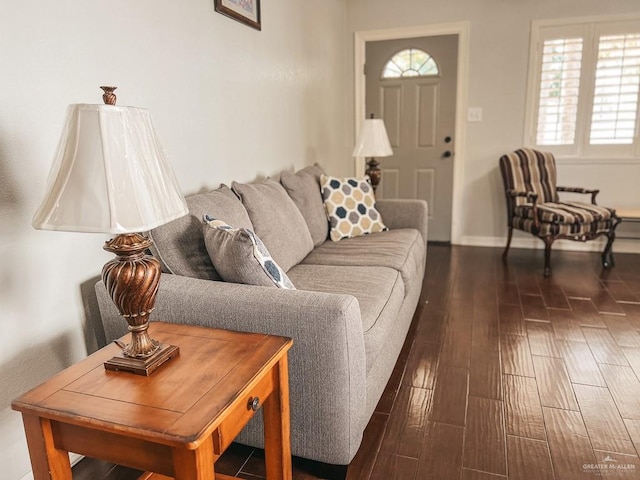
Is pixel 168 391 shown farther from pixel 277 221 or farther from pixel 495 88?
pixel 495 88

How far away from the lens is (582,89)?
13.6ft

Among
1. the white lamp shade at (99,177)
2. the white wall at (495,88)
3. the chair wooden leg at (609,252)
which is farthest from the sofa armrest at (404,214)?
the white lamp shade at (99,177)

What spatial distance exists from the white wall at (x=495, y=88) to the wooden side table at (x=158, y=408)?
375 centimetres

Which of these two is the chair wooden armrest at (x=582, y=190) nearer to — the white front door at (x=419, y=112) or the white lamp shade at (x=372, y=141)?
the white front door at (x=419, y=112)

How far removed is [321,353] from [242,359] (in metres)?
0.28

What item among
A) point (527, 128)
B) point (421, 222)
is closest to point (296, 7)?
point (421, 222)

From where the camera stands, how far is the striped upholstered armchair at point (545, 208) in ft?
12.0

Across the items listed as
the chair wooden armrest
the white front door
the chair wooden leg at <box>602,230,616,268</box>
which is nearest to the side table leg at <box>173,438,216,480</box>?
the chair wooden leg at <box>602,230,616,268</box>

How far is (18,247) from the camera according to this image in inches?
56.6

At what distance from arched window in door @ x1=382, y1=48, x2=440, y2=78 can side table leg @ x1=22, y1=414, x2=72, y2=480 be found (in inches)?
180

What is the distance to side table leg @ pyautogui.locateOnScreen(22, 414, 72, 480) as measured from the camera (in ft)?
3.53

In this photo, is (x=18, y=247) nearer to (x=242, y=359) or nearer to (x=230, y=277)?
(x=230, y=277)

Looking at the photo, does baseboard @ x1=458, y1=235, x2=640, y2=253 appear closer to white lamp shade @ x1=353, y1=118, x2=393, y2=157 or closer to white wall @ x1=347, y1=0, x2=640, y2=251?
white wall @ x1=347, y1=0, x2=640, y2=251

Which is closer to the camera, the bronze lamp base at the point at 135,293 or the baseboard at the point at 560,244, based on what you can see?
the bronze lamp base at the point at 135,293
